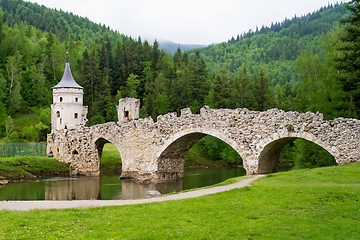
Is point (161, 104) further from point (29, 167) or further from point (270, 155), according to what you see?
point (270, 155)

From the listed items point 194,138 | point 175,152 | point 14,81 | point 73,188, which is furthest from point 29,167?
point 14,81

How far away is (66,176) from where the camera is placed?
39.9 metres

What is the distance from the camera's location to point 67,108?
44.4 m

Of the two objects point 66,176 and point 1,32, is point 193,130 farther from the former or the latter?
point 1,32

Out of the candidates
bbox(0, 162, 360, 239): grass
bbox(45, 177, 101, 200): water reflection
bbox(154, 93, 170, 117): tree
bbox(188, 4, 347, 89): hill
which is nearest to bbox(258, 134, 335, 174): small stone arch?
bbox(0, 162, 360, 239): grass

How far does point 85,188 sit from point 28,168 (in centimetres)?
886

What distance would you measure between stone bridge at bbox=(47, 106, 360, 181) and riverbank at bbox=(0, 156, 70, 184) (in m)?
1.46

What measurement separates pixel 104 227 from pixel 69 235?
Answer: 47.6 inches

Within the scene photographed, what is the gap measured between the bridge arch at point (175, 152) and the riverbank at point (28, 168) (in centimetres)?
1257

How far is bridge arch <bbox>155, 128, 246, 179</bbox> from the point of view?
31.8 m

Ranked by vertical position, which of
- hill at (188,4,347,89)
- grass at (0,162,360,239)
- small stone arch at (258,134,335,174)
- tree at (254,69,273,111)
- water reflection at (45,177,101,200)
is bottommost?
water reflection at (45,177,101,200)

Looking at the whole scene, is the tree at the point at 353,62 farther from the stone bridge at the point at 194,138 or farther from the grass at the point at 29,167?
the grass at the point at 29,167

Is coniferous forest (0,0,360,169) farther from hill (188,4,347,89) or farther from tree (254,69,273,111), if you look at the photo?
hill (188,4,347,89)

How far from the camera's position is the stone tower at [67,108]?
146ft
